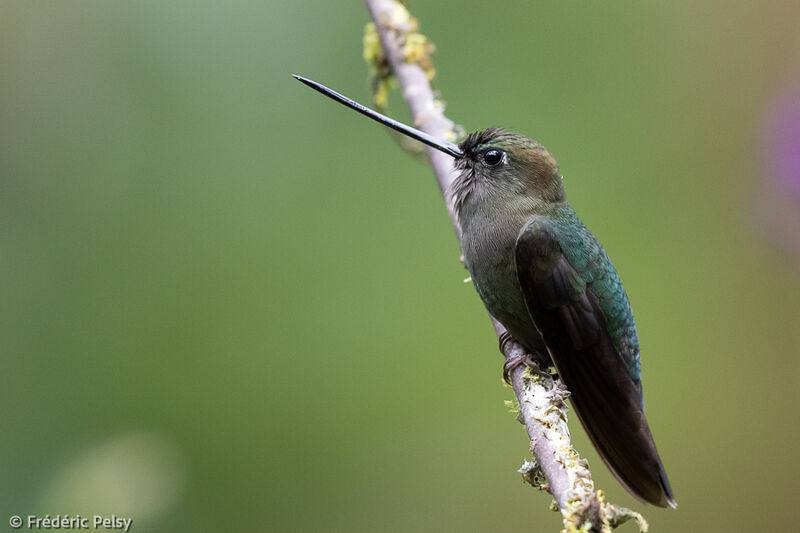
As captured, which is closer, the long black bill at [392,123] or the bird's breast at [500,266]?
the long black bill at [392,123]

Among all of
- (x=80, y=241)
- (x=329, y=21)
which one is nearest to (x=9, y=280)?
(x=80, y=241)

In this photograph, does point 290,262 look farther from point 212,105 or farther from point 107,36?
point 107,36

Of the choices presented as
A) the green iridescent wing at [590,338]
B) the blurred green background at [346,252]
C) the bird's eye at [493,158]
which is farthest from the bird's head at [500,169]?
the blurred green background at [346,252]

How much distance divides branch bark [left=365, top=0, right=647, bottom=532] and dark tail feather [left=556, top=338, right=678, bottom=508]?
0.21ft

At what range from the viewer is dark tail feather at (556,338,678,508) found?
1613 millimetres

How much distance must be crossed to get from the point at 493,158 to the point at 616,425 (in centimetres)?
69

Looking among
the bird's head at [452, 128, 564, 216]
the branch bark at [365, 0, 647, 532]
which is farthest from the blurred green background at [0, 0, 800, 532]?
the bird's head at [452, 128, 564, 216]

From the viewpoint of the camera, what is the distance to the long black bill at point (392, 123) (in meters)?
1.67

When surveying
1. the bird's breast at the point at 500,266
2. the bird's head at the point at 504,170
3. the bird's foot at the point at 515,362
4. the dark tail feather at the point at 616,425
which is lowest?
the dark tail feather at the point at 616,425

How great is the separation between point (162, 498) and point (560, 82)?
86.7 inches

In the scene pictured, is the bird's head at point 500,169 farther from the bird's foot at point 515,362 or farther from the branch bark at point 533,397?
the bird's foot at point 515,362

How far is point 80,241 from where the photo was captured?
9.36 feet

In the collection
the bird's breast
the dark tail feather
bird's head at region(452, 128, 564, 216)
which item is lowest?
the dark tail feather

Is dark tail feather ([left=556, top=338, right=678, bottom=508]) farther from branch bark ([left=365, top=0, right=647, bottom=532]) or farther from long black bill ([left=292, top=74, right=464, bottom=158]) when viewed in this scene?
long black bill ([left=292, top=74, right=464, bottom=158])
